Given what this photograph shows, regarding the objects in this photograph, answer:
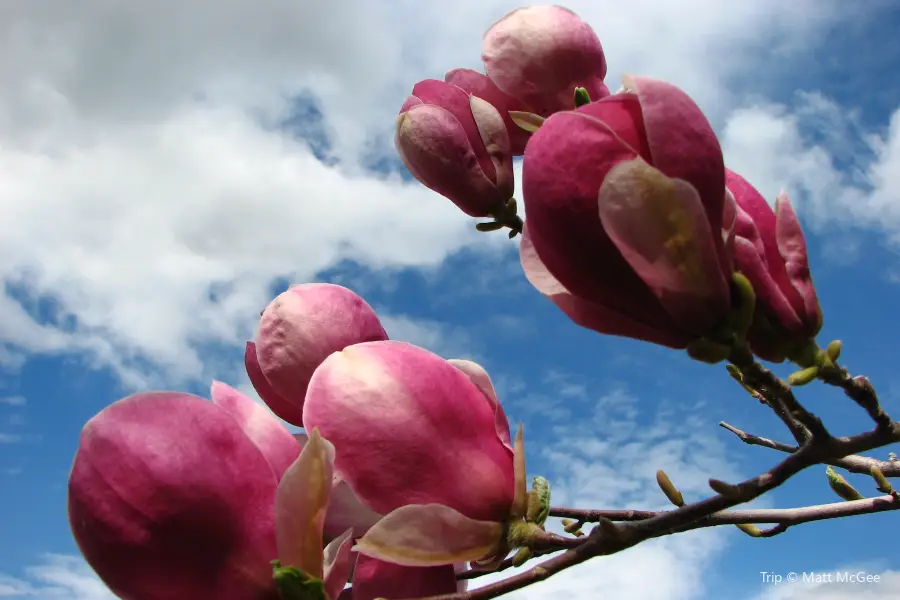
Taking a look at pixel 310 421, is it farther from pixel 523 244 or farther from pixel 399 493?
pixel 523 244

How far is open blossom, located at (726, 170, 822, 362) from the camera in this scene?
2.47 ft

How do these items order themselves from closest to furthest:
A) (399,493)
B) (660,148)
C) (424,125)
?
(660,148)
(399,493)
(424,125)

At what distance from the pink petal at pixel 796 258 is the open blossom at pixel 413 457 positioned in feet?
1.09

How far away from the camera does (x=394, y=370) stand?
32.1 inches

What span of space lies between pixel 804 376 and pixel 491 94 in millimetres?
723

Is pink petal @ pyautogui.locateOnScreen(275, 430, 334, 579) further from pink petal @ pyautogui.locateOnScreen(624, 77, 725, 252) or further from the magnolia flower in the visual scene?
pink petal @ pyautogui.locateOnScreen(624, 77, 725, 252)

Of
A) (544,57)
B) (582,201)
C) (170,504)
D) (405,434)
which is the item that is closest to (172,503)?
(170,504)

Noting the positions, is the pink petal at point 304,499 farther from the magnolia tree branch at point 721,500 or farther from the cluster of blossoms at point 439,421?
the magnolia tree branch at point 721,500

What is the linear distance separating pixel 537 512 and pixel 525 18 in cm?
74

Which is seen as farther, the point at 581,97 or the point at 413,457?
the point at 581,97

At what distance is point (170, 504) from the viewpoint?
0.74 meters

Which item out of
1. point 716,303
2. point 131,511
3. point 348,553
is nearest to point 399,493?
point 348,553

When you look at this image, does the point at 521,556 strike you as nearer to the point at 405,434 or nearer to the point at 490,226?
the point at 405,434

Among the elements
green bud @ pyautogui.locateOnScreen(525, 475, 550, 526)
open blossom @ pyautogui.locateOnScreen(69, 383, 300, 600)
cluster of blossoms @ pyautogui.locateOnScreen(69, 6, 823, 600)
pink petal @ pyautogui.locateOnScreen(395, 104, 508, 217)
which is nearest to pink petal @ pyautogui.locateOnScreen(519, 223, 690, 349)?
cluster of blossoms @ pyautogui.locateOnScreen(69, 6, 823, 600)
